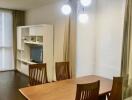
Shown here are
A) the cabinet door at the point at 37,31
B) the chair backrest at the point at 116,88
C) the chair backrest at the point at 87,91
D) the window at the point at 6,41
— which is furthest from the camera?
the window at the point at 6,41

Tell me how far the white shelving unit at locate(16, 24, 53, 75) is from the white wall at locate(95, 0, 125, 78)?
1.72m

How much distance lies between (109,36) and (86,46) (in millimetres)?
736

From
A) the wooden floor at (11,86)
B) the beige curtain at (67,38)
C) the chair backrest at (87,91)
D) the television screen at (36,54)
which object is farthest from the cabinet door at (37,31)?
the chair backrest at (87,91)

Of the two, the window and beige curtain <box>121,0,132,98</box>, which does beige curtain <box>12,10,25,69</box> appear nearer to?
the window

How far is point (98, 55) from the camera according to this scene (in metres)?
3.84

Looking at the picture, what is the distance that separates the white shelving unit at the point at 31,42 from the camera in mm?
5020

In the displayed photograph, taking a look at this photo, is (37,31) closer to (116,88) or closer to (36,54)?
(36,54)

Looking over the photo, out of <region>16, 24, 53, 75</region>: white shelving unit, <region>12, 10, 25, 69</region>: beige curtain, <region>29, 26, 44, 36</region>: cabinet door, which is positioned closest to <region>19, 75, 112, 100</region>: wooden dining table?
<region>16, 24, 53, 75</region>: white shelving unit

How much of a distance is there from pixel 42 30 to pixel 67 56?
130 centimetres

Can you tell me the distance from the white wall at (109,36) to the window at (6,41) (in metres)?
4.39

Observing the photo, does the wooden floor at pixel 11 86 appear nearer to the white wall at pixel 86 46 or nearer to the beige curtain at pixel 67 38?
the beige curtain at pixel 67 38

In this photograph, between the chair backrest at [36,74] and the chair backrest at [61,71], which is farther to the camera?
the chair backrest at [61,71]

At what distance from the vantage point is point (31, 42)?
230 inches

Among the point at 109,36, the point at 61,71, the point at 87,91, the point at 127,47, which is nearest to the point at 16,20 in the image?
the point at 61,71
